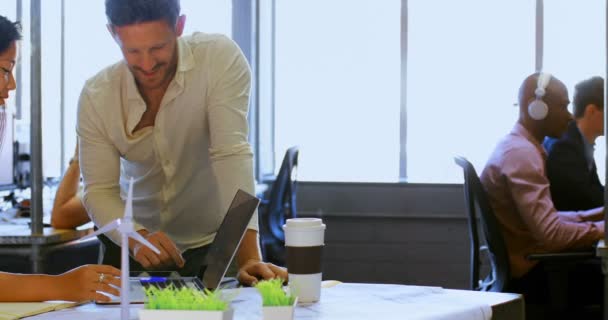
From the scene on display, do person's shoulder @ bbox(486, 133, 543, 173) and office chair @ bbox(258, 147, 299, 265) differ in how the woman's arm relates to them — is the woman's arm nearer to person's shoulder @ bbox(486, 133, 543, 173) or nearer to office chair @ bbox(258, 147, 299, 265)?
person's shoulder @ bbox(486, 133, 543, 173)

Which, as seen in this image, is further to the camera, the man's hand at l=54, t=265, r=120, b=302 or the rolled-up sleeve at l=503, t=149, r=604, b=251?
the rolled-up sleeve at l=503, t=149, r=604, b=251

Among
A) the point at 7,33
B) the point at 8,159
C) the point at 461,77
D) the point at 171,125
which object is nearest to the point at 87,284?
the point at 171,125

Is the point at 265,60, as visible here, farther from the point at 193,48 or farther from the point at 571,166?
the point at 193,48

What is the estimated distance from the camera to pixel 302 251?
153 centimetres

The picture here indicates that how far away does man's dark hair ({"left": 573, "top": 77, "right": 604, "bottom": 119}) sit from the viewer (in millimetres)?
3654

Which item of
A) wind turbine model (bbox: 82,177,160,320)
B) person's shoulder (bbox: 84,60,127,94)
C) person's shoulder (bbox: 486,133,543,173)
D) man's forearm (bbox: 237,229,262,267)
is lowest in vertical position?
man's forearm (bbox: 237,229,262,267)

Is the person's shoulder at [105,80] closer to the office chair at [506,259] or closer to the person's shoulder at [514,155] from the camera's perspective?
the office chair at [506,259]

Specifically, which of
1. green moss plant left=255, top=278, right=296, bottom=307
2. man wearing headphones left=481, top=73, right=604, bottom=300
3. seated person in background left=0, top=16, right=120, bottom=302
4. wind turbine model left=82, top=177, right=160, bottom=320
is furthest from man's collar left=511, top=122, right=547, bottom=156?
wind turbine model left=82, top=177, right=160, bottom=320

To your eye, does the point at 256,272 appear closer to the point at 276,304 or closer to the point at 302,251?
the point at 302,251

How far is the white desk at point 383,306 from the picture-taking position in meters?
1.44

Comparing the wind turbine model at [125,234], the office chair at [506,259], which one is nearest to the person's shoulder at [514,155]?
the office chair at [506,259]

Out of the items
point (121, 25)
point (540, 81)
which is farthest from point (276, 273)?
point (540, 81)

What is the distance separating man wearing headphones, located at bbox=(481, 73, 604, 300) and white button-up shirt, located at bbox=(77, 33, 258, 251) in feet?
4.24

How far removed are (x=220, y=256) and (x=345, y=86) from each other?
424 centimetres
